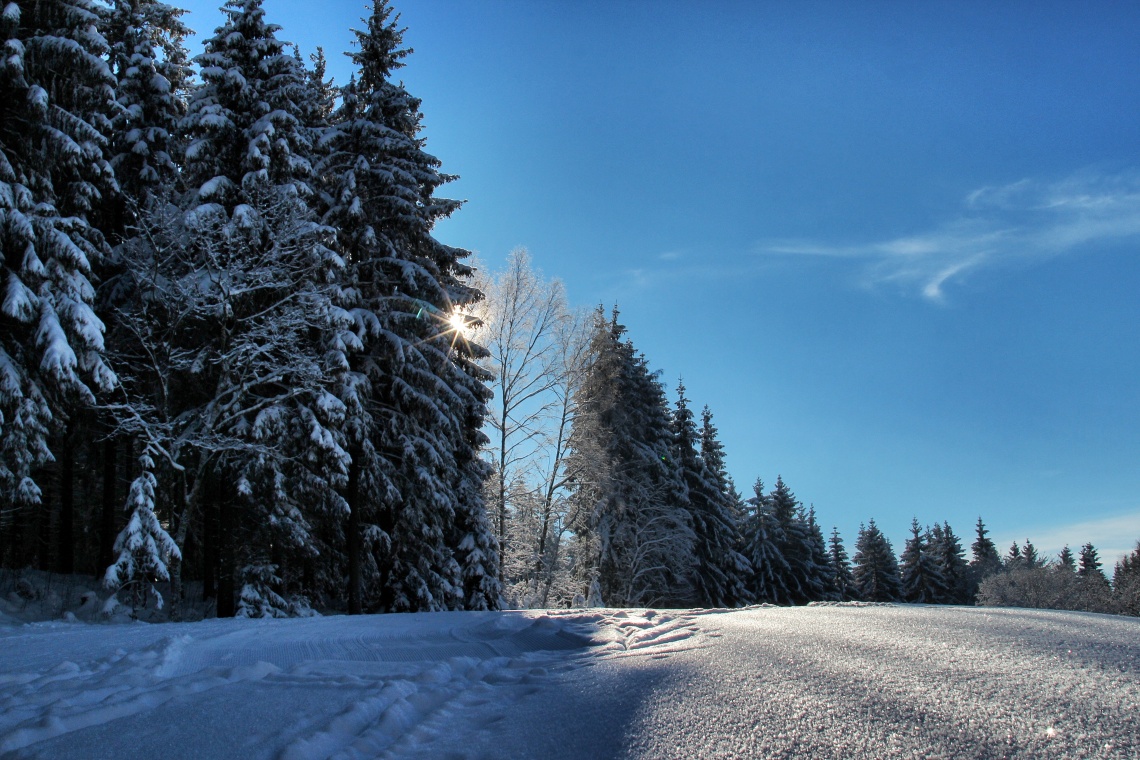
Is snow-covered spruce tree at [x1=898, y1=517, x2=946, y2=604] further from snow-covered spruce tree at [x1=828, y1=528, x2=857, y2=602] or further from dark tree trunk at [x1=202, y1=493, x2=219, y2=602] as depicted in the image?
dark tree trunk at [x1=202, y1=493, x2=219, y2=602]

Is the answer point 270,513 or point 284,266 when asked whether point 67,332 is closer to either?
point 284,266

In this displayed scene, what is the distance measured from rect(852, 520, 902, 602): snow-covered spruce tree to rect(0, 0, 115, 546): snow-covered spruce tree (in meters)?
50.3

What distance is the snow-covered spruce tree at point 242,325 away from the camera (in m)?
13.2

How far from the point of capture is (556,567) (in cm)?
2164

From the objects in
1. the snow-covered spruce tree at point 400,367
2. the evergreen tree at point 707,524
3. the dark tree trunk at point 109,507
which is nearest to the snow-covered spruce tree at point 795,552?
the evergreen tree at point 707,524

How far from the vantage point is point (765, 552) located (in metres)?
37.5

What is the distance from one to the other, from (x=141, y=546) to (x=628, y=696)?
11.7 m

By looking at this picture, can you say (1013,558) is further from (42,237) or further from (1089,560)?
(42,237)

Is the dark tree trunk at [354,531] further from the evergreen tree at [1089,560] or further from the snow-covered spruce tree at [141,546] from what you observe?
the evergreen tree at [1089,560]

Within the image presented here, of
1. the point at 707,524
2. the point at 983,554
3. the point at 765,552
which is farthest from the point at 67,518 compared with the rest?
the point at 983,554

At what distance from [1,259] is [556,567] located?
16005mm

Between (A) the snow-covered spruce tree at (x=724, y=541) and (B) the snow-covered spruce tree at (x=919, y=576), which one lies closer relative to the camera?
(A) the snow-covered spruce tree at (x=724, y=541)

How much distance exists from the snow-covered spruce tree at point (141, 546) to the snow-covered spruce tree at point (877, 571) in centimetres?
4845

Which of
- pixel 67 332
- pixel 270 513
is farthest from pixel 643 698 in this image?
pixel 67 332
